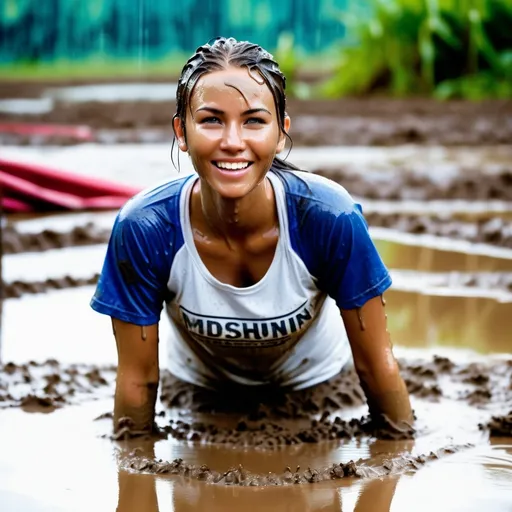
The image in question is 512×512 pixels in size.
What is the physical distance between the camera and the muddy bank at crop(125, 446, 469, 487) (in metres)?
3.14

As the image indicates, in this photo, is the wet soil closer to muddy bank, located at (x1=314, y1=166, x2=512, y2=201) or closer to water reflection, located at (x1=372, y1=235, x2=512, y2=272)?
muddy bank, located at (x1=314, y1=166, x2=512, y2=201)

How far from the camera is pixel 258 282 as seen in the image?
3441mm

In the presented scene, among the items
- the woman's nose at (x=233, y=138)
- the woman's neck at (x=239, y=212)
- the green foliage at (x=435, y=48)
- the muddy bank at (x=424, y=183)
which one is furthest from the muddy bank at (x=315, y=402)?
the green foliage at (x=435, y=48)

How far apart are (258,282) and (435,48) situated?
12996 mm

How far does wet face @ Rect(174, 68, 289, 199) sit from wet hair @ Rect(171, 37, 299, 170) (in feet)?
0.06

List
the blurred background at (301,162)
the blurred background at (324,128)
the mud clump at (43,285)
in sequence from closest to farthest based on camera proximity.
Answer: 1. the blurred background at (301,162)
2. the mud clump at (43,285)
3. the blurred background at (324,128)

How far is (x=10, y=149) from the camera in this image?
11219mm

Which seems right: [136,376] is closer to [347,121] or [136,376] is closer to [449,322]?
[449,322]

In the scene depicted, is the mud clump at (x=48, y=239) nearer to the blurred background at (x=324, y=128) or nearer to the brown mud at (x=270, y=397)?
the blurred background at (x=324, y=128)

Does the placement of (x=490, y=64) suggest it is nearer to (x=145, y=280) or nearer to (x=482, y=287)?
(x=482, y=287)

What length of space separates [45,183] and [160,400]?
4.06 meters

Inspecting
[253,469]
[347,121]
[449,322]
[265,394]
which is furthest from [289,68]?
[253,469]

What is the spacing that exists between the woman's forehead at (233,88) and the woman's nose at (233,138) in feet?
0.24

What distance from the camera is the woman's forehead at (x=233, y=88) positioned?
3191 mm
